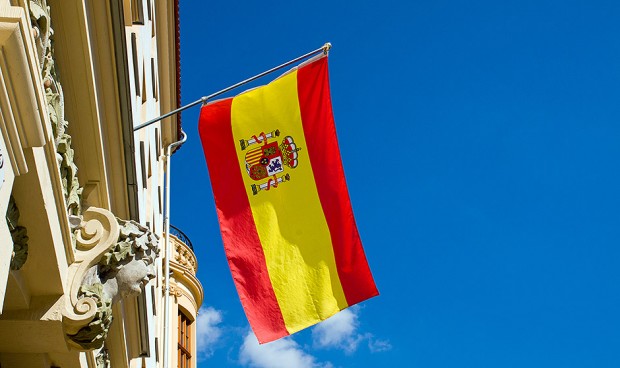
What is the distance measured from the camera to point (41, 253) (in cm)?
640

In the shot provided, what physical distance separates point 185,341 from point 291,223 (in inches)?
448

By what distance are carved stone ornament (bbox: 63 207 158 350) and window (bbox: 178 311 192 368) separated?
13.3 metres

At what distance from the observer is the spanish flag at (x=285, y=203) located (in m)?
10.2

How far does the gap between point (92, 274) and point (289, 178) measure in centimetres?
390

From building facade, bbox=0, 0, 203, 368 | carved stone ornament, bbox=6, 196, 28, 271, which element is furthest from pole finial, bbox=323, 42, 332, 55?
carved stone ornament, bbox=6, 196, 28, 271

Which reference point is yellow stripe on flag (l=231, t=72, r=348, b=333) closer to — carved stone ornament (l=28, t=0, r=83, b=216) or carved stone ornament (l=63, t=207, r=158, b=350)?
carved stone ornament (l=63, t=207, r=158, b=350)

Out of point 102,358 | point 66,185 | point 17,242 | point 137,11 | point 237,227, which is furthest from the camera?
point 137,11

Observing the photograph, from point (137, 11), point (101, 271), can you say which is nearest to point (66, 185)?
point (101, 271)

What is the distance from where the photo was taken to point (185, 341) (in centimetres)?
2086

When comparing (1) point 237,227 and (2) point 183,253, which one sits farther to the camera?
(2) point 183,253

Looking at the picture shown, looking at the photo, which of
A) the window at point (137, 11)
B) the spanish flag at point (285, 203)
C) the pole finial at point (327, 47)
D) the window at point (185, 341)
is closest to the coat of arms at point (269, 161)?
the spanish flag at point (285, 203)

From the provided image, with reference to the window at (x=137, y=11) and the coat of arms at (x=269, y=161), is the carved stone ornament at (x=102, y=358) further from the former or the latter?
the window at (x=137, y=11)

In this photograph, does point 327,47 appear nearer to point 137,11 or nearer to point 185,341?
point 137,11

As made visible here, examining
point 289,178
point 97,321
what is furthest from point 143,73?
point 97,321
